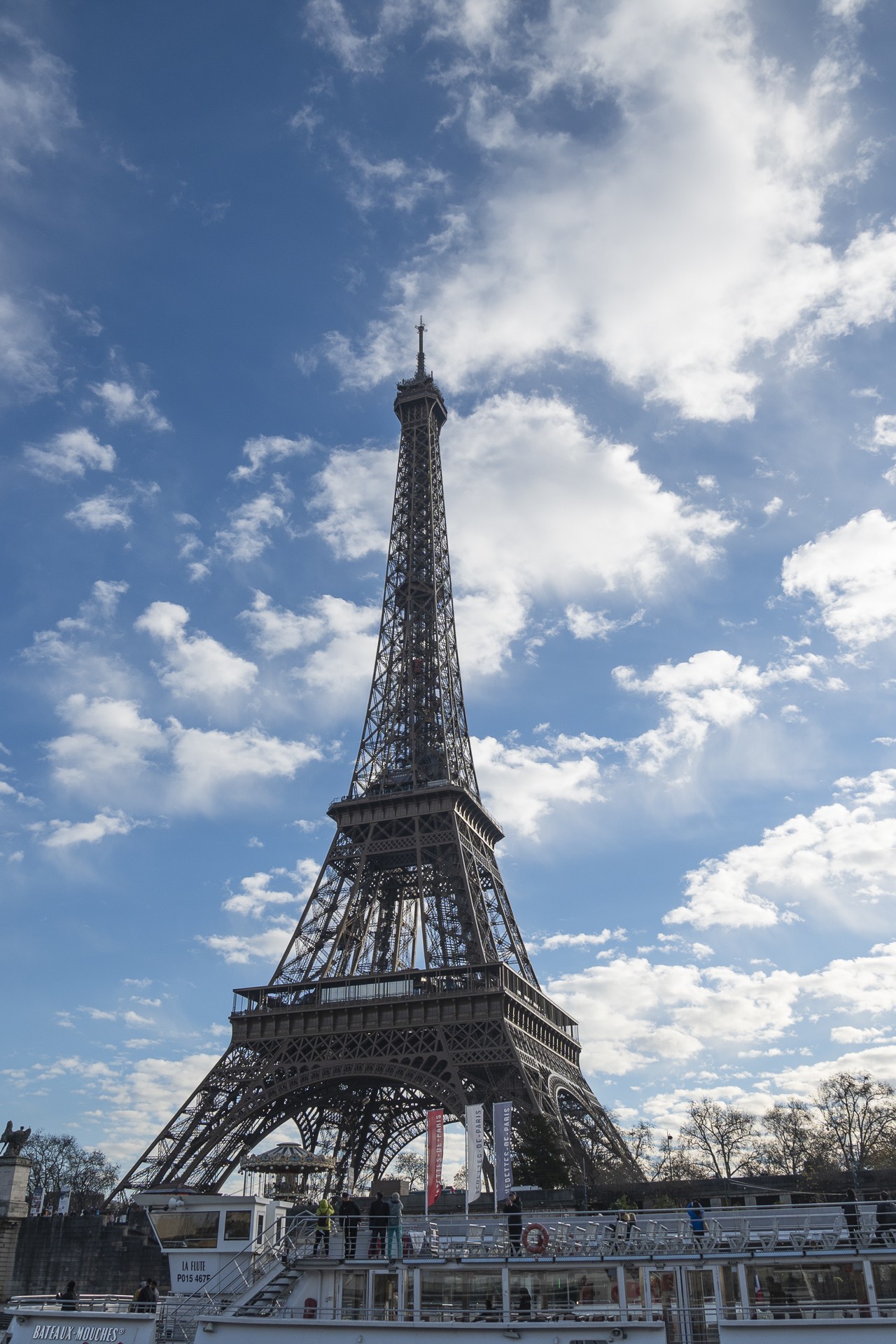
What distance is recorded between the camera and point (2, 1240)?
44594 millimetres

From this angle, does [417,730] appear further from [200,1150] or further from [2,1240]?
[2,1240]

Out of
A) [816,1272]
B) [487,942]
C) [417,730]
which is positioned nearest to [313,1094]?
[487,942]

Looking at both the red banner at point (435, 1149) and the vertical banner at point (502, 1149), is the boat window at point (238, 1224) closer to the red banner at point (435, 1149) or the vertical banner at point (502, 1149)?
the red banner at point (435, 1149)

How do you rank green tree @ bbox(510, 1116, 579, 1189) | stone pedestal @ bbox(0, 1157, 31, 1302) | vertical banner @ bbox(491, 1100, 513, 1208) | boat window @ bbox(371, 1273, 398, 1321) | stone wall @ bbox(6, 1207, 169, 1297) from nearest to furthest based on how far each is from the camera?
boat window @ bbox(371, 1273, 398, 1321)
vertical banner @ bbox(491, 1100, 513, 1208)
stone wall @ bbox(6, 1207, 169, 1297)
stone pedestal @ bbox(0, 1157, 31, 1302)
green tree @ bbox(510, 1116, 579, 1189)

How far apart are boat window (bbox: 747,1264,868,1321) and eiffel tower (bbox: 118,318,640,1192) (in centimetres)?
2857

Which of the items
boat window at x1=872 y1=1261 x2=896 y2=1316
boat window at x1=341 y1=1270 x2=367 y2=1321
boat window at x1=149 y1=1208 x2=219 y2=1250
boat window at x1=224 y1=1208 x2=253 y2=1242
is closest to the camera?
boat window at x1=872 y1=1261 x2=896 y2=1316

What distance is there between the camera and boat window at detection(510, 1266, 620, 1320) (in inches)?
831

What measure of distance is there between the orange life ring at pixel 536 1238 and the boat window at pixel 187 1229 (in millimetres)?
8258

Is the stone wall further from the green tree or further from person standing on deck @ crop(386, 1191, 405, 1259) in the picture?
Answer: person standing on deck @ crop(386, 1191, 405, 1259)

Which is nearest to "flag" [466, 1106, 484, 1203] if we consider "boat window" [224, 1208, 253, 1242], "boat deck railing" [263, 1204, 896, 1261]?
"boat deck railing" [263, 1204, 896, 1261]

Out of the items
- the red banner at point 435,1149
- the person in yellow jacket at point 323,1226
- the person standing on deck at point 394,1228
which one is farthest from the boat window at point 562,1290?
the red banner at point 435,1149

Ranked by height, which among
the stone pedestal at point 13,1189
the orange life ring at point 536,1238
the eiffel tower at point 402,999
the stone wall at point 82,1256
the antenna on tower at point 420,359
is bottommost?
the stone wall at point 82,1256

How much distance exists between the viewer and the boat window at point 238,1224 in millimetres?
A: 25000

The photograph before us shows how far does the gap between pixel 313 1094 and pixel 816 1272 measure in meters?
40.8
